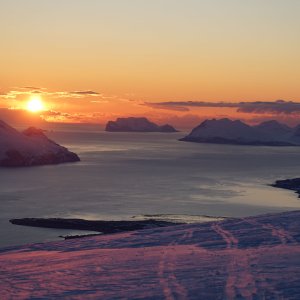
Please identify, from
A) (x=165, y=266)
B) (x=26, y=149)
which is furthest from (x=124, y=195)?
(x=26, y=149)

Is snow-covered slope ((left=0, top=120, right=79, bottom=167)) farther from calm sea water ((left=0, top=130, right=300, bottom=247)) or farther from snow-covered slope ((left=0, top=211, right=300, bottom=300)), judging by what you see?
snow-covered slope ((left=0, top=211, right=300, bottom=300))

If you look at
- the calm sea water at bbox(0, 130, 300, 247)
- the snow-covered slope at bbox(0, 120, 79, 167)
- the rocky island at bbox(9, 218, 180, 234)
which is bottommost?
the calm sea water at bbox(0, 130, 300, 247)

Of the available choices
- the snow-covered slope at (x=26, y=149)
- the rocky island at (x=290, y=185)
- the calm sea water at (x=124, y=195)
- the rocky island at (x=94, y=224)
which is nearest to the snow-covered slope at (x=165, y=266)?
the rocky island at (x=94, y=224)

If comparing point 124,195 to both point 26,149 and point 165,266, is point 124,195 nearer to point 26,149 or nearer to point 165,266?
point 165,266

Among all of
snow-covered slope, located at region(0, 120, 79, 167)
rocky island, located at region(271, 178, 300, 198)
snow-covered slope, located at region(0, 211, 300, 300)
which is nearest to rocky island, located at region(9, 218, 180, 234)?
snow-covered slope, located at region(0, 211, 300, 300)

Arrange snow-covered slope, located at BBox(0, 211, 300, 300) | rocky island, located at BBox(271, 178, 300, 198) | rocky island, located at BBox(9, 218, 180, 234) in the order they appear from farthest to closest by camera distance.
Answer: rocky island, located at BBox(271, 178, 300, 198)
rocky island, located at BBox(9, 218, 180, 234)
snow-covered slope, located at BBox(0, 211, 300, 300)

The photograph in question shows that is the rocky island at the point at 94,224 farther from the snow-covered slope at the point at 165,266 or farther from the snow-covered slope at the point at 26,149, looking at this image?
the snow-covered slope at the point at 26,149
